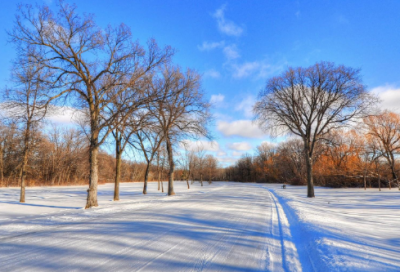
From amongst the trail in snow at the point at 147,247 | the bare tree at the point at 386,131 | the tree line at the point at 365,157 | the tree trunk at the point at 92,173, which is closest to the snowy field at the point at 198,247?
the trail in snow at the point at 147,247

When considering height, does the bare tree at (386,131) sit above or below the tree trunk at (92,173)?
above

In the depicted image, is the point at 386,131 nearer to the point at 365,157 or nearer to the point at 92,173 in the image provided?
the point at 365,157

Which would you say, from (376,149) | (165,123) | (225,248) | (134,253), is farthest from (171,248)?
(376,149)

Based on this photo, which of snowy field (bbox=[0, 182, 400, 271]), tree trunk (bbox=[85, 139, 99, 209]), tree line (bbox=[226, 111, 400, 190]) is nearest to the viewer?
snowy field (bbox=[0, 182, 400, 271])

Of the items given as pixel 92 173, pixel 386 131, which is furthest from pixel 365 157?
pixel 92 173

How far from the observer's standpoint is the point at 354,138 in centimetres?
3362

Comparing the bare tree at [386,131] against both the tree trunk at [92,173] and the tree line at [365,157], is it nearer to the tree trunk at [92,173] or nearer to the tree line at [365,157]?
the tree line at [365,157]

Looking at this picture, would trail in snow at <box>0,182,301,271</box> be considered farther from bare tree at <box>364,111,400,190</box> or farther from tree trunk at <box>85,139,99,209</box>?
bare tree at <box>364,111,400,190</box>

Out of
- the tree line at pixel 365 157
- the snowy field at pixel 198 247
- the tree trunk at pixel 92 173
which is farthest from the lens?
the tree line at pixel 365 157

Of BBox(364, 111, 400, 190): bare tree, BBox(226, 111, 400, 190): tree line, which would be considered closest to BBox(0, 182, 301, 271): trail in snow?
BBox(226, 111, 400, 190): tree line

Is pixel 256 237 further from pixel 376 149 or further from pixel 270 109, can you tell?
pixel 376 149

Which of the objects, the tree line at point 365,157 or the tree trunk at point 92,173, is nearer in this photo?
the tree trunk at point 92,173

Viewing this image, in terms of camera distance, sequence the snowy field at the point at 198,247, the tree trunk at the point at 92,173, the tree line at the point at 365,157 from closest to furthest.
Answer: the snowy field at the point at 198,247 → the tree trunk at the point at 92,173 → the tree line at the point at 365,157

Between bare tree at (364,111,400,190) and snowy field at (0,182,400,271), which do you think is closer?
snowy field at (0,182,400,271)
